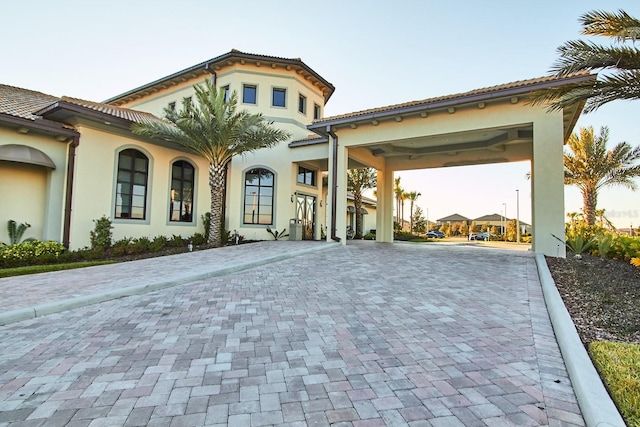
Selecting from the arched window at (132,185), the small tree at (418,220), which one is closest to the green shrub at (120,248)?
the arched window at (132,185)

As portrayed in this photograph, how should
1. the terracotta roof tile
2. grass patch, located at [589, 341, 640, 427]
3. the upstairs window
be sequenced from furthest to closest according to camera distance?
the upstairs window
the terracotta roof tile
grass patch, located at [589, 341, 640, 427]

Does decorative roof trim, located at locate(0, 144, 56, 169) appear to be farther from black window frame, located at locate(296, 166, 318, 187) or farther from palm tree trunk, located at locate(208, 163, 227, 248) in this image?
black window frame, located at locate(296, 166, 318, 187)

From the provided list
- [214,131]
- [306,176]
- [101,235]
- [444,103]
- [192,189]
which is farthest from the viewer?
[306,176]

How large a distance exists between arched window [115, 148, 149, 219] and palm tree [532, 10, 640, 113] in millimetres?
13338

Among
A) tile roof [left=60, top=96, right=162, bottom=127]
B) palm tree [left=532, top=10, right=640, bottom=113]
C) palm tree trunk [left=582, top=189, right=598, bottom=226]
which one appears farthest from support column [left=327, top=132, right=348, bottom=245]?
palm tree trunk [left=582, top=189, right=598, bottom=226]

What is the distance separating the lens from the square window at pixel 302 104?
16.8 m

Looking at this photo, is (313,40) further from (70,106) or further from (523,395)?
(523,395)

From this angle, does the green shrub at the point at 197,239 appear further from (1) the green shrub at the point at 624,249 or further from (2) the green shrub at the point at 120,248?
(1) the green shrub at the point at 624,249

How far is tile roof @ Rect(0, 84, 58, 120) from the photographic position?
33.5 feet

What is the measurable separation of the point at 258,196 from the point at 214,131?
14.4 feet

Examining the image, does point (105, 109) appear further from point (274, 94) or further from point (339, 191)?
point (339, 191)

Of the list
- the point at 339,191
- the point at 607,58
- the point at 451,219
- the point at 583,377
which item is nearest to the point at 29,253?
the point at 339,191

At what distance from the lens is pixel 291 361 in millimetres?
3143

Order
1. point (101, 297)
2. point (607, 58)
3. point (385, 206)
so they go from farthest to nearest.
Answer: point (385, 206), point (607, 58), point (101, 297)
